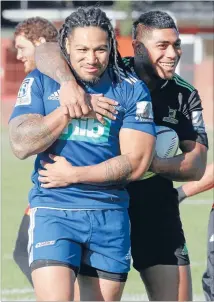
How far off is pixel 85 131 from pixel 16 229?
620cm

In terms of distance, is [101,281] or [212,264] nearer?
[101,281]

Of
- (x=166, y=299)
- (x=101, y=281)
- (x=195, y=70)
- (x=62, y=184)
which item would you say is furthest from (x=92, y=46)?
(x=195, y=70)

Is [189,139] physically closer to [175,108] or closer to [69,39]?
[175,108]

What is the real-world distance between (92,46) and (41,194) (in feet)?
2.62

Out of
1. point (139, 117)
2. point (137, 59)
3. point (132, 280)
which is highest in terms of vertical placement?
point (137, 59)

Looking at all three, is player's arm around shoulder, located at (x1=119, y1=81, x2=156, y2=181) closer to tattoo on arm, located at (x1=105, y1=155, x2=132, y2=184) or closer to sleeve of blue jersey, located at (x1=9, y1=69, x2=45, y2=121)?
tattoo on arm, located at (x1=105, y1=155, x2=132, y2=184)

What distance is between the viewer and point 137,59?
534 cm

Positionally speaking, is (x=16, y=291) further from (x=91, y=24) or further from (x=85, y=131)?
(x=91, y=24)

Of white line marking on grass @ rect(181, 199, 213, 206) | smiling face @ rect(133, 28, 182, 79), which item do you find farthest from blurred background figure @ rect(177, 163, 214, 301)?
white line marking on grass @ rect(181, 199, 213, 206)

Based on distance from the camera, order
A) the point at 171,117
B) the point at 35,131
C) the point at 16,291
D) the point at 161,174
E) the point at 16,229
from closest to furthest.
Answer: the point at 35,131
the point at 161,174
the point at 171,117
the point at 16,291
the point at 16,229

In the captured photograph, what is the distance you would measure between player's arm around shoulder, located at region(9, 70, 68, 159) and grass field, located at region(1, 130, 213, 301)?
298 cm

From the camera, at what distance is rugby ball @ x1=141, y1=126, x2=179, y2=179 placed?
17.2 ft

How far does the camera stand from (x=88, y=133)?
185 inches

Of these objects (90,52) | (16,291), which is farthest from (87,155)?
(16,291)
